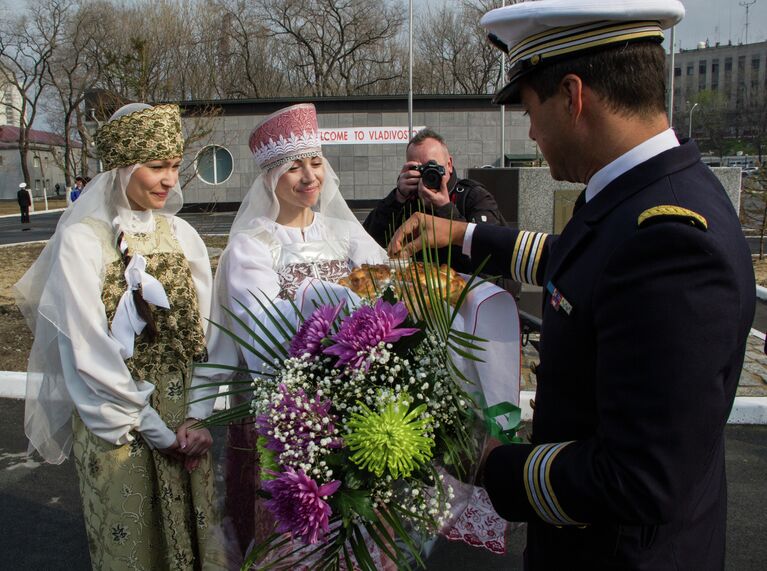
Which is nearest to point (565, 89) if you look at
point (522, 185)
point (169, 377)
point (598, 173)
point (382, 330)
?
point (598, 173)

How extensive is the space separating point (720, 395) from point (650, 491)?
7.7 inches

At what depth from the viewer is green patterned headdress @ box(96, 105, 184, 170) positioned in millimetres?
2654

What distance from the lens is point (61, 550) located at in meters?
3.45

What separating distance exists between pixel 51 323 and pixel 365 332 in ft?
5.24

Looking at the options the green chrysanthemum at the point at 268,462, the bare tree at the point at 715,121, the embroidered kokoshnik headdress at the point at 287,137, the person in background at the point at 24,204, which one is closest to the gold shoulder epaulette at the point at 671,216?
the green chrysanthemum at the point at 268,462

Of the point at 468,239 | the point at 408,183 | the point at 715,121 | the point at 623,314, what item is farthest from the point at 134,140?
the point at 715,121

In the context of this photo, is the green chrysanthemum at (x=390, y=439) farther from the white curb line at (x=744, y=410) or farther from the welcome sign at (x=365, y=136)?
the welcome sign at (x=365, y=136)

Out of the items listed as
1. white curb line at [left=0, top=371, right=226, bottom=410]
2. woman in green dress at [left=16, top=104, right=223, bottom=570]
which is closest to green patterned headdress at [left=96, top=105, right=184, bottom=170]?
woman in green dress at [left=16, top=104, right=223, bottom=570]

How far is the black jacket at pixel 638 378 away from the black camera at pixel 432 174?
245 centimetres

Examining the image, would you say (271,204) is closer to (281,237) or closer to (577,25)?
(281,237)

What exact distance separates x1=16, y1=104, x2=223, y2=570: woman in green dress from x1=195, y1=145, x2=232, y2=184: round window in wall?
22857mm

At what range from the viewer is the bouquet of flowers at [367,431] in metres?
1.30

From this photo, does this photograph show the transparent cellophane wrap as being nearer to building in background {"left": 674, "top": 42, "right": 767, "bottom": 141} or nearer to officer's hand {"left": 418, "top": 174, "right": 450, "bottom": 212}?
officer's hand {"left": 418, "top": 174, "right": 450, "bottom": 212}

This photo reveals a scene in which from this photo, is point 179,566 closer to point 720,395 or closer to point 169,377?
point 169,377
